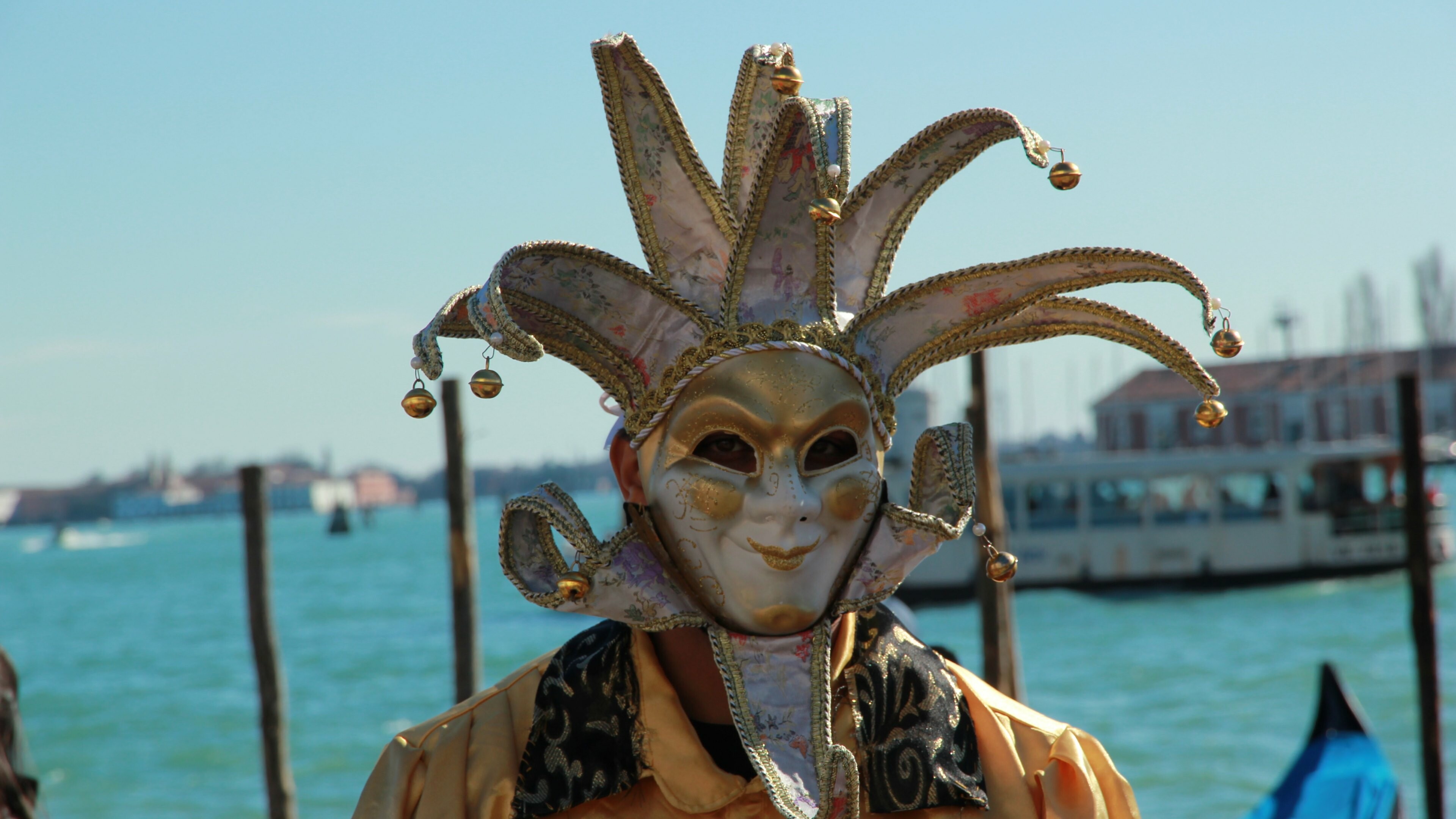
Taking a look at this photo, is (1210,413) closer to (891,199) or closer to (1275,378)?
(891,199)

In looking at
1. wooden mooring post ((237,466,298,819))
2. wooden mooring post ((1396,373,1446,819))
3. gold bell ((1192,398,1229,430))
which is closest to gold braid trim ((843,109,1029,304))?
gold bell ((1192,398,1229,430))

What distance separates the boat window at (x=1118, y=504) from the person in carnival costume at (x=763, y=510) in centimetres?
2070

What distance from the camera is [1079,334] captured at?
2178mm

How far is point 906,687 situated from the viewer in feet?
6.70

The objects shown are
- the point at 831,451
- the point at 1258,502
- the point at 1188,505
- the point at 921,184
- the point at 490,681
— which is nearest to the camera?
the point at 831,451

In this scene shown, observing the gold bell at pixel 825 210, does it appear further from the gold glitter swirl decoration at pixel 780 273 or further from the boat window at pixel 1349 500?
the boat window at pixel 1349 500

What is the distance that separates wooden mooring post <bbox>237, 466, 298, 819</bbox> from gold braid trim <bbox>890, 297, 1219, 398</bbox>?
575 cm

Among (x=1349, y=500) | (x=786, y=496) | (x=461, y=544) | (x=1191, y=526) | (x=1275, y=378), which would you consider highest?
(x=1275, y=378)

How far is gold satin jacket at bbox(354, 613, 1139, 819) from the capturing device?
1.93m

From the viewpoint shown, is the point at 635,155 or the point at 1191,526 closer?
the point at 635,155

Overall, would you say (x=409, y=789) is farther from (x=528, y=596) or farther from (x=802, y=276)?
(x=802, y=276)

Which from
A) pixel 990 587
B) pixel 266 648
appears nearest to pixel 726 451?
pixel 266 648

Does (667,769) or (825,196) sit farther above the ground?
(825,196)

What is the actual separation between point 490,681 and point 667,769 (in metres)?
16.2
